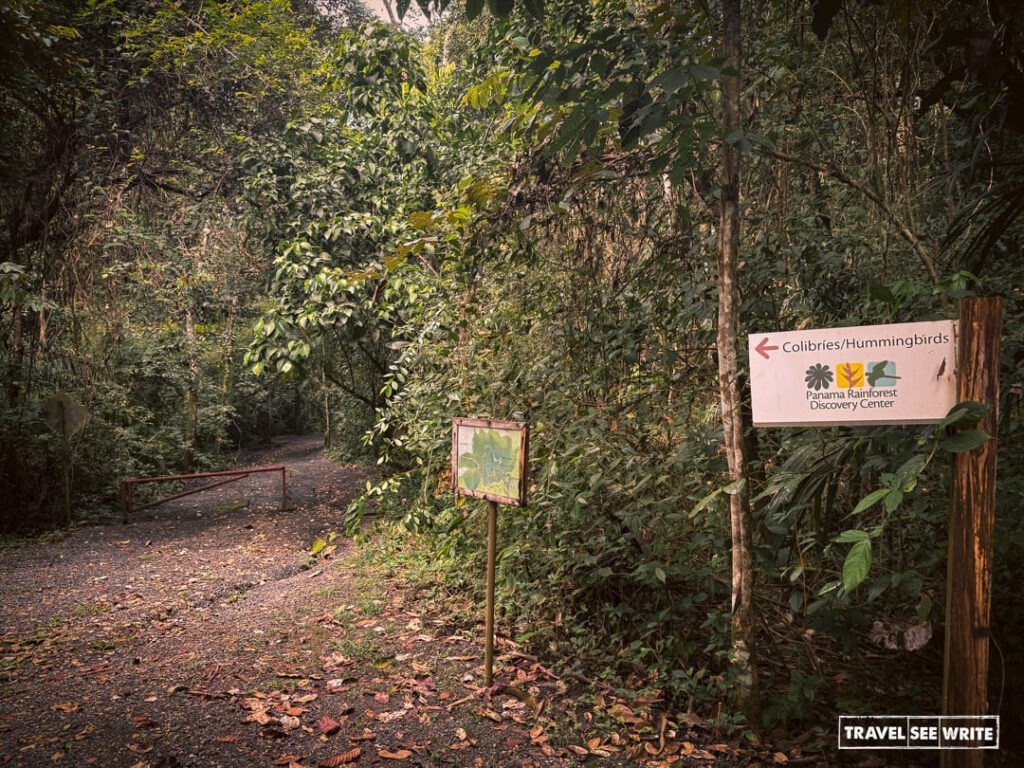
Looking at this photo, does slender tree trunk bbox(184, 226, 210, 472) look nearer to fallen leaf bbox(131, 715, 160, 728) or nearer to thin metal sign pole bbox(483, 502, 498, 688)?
fallen leaf bbox(131, 715, 160, 728)

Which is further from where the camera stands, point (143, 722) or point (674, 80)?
point (143, 722)

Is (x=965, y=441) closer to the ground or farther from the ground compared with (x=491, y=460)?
farther from the ground

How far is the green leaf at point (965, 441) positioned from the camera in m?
2.01

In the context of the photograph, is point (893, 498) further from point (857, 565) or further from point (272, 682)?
point (272, 682)

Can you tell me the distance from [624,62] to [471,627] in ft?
11.5

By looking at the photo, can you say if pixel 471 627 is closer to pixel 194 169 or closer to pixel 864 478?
pixel 864 478

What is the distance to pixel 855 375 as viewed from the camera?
2.28 m

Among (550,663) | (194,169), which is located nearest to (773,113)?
(550,663)

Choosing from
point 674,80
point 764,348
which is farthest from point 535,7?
point 764,348

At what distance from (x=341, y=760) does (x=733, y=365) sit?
248cm

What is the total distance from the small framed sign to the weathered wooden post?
1894mm

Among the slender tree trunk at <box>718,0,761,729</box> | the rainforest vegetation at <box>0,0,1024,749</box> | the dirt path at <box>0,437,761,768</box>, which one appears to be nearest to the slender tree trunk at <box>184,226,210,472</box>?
the rainforest vegetation at <box>0,0,1024,749</box>

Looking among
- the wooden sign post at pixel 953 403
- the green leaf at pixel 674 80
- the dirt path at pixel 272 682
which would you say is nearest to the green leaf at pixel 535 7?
the green leaf at pixel 674 80

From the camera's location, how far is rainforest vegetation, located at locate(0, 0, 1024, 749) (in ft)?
9.32
